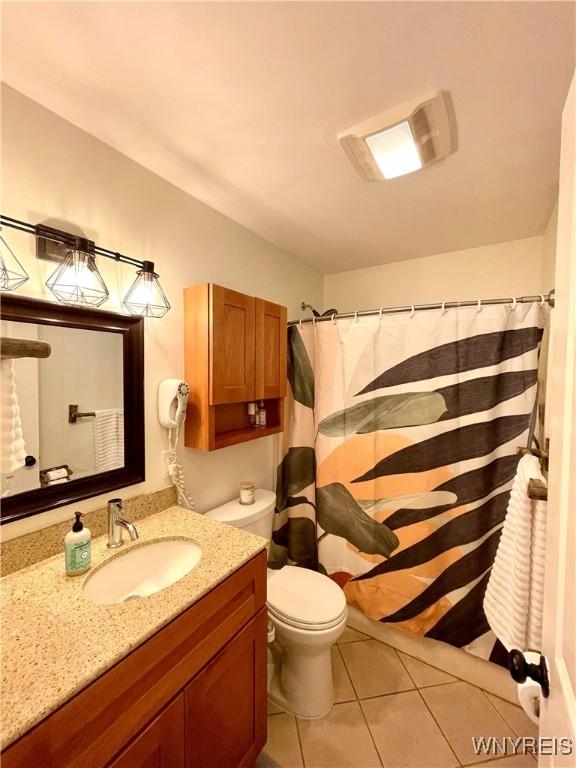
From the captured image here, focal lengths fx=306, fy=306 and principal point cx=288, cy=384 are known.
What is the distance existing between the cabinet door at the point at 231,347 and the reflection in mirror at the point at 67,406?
38 cm

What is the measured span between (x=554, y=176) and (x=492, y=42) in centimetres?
80

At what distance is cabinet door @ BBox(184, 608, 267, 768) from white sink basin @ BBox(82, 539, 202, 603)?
29cm

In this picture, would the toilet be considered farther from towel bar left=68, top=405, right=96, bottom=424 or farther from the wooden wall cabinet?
towel bar left=68, top=405, right=96, bottom=424

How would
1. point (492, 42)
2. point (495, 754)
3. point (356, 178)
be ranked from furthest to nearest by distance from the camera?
1. point (356, 178)
2. point (495, 754)
3. point (492, 42)

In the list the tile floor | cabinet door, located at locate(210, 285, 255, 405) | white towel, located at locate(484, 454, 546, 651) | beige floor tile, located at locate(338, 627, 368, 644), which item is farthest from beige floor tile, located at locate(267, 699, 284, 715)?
cabinet door, located at locate(210, 285, 255, 405)

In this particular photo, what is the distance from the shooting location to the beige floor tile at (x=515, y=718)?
1.33 metres

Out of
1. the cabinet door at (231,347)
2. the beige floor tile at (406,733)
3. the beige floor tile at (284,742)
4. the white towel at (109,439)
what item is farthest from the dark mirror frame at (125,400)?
the beige floor tile at (406,733)

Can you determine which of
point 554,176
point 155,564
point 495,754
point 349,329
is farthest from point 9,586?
point 554,176

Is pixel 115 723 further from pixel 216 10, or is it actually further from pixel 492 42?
pixel 492 42

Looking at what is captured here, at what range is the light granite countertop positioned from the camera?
1.92 ft

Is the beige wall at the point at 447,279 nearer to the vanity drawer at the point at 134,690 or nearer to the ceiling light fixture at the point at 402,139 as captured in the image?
the ceiling light fixture at the point at 402,139

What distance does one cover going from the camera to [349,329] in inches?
73.2

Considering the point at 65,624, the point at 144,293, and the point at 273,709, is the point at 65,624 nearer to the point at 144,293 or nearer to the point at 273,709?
the point at 144,293

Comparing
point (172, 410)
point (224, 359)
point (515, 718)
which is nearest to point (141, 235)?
point (224, 359)
